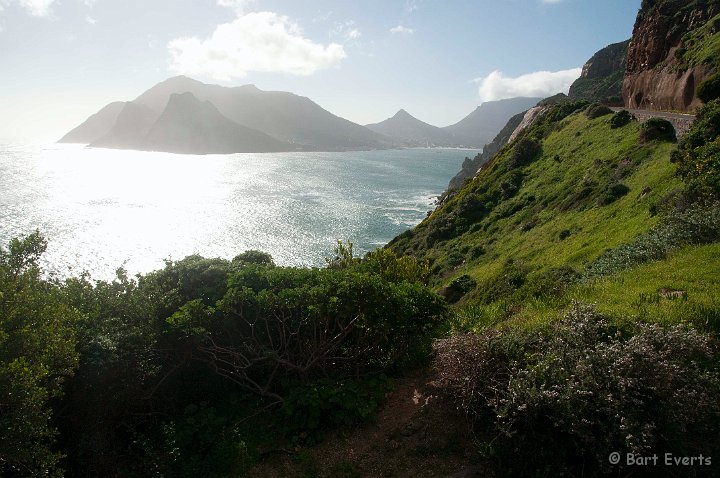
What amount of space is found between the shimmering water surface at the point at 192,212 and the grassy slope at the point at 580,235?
2545cm

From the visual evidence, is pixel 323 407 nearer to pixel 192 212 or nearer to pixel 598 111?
pixel 598 111

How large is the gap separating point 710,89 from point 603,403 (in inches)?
1466

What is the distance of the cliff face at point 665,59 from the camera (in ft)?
134

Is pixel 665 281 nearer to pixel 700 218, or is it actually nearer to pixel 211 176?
pixel 700 218

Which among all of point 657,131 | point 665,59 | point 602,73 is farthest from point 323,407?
point 602,73

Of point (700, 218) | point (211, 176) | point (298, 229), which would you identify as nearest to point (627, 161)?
point (700, 218)

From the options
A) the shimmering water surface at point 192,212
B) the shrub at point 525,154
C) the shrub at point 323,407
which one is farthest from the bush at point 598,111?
the shrub at point 323,407

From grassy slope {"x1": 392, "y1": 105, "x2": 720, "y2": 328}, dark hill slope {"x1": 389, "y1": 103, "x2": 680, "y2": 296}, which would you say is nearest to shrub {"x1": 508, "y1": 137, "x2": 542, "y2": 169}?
dark hill slope {"x1": 389, "y1": 103, "x2": 680, "y2": 296}

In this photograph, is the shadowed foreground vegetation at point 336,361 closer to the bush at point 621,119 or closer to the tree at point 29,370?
the tree at point 29,370

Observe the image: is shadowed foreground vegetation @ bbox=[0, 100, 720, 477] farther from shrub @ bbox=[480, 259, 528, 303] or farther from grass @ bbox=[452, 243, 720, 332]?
shrub @ bbox=[480, 259, 528, 303]

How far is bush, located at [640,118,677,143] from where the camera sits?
30.2m

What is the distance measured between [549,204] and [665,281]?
2465 cm

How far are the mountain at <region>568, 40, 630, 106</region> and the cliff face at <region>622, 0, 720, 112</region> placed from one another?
56.3 metres

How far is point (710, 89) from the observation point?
32.9 m
